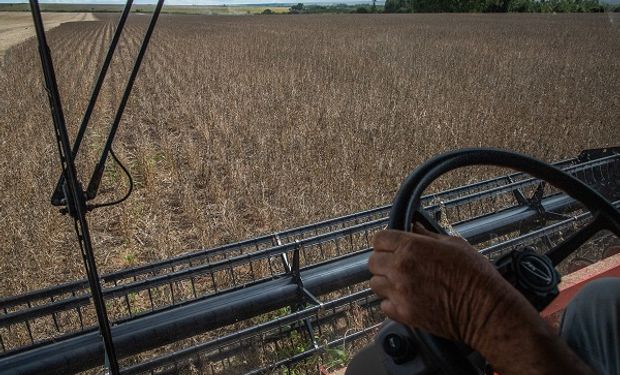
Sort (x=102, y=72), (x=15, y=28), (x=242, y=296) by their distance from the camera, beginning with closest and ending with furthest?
(x=102, y=72) → (x=242, y=296) → (x=15, y=28)

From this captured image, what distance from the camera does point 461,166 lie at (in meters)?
1.18

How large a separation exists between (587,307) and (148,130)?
Answer: 21.0ft

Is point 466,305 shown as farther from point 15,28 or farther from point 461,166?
point 15,28

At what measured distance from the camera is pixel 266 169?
16.1 feet

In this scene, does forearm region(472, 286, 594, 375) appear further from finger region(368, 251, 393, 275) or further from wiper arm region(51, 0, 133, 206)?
wiper arm region(51, 0, 133, 206)

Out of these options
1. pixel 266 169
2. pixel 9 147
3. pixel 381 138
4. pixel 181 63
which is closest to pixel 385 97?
pixel 381 138

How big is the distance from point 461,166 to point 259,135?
190 inches

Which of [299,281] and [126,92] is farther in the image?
[299,281]

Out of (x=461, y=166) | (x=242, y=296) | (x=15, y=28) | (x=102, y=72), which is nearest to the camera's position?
(x=102, y=72)

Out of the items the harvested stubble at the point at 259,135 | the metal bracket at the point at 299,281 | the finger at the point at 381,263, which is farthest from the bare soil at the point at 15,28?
the finger at the point at 381,263

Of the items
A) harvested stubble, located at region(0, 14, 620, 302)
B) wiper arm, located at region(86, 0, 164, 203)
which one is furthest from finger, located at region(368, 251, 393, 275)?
harvested stubble, located at region(0, 14, 620, 302)

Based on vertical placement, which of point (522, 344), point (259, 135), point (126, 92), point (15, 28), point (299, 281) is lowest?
point (259, 135)

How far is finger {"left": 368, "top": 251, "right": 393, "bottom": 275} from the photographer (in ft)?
2.55

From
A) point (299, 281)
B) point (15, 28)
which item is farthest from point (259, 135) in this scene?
point (15, 28)
